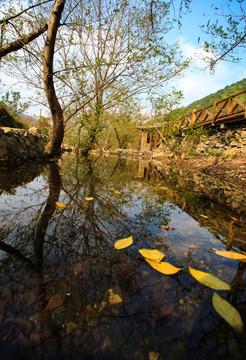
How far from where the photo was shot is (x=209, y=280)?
86cm

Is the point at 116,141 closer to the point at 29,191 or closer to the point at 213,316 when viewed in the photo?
the point at 29,191

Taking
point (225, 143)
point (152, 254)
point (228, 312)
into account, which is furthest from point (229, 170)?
point (228, 312)

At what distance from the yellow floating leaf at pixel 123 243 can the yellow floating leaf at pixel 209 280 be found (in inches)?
16.1

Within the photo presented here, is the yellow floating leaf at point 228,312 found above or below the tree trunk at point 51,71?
below

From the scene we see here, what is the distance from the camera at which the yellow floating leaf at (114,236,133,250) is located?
3.69 feet

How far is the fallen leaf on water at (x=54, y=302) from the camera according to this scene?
2.18 feet

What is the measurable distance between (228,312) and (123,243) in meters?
0.64

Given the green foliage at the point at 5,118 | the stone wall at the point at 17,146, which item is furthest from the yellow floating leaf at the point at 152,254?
the green foliage at the point at 5,118

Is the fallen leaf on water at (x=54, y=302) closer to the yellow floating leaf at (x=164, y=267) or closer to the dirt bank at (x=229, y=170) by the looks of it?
the yellow floating leaf at (x=164, y=267)

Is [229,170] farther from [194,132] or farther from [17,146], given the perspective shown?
[17,146]

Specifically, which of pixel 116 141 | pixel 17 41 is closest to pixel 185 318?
pixel 17 41

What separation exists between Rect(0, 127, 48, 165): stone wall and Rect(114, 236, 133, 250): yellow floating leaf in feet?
13.5

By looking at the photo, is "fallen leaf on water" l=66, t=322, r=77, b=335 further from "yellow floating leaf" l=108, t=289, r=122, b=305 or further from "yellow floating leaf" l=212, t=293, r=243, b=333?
"yellow floating leaf" l=212, t=293, r=243, b=333

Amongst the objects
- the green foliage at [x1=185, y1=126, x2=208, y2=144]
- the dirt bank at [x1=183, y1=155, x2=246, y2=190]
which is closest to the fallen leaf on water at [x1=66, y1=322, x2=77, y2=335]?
the dirt bank at [x1=183, y1=155, x2=246, y2=190]
